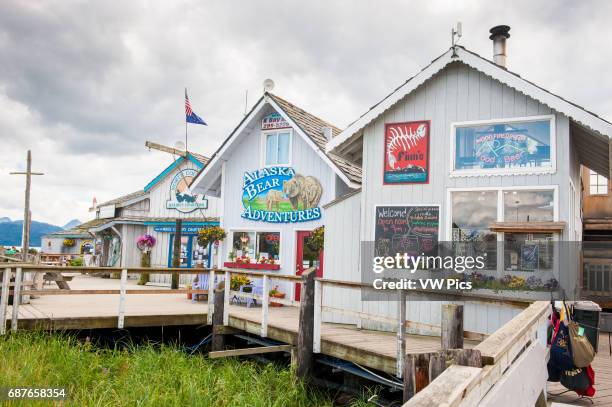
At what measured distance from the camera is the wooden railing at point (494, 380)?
1.77 meters

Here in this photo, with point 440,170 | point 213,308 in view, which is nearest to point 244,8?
point 440,170

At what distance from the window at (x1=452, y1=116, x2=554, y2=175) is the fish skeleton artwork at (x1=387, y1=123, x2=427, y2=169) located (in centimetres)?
73

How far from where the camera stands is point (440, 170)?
1045 centimetres

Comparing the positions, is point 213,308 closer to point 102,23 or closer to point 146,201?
point 102,23

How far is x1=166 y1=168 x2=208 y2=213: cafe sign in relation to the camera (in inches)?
882

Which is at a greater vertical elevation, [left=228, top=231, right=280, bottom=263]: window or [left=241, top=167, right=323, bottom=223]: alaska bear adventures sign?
[left=241, top=167, right=323, bottom=223]: alaska bear adventures sign

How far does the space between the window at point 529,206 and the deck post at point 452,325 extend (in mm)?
4498

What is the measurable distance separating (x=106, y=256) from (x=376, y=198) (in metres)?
19.0

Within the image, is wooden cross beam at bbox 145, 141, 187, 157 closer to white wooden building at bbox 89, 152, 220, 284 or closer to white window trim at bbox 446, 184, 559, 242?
white wooden building at bbox 89, 152, 220, 284

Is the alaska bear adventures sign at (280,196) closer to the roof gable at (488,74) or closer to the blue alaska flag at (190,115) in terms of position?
the roof gable at (488,74)

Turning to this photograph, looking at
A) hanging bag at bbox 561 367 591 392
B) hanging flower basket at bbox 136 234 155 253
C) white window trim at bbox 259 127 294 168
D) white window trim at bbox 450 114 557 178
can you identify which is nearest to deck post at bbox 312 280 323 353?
hanging bag at bbox 561 367 591 392

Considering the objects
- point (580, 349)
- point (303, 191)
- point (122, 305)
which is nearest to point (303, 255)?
point (303, 191)

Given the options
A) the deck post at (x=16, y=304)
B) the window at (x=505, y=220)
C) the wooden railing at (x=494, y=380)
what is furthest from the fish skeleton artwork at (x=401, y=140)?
the deck post at (x=16, y=304)

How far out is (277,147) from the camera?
15375 mm
